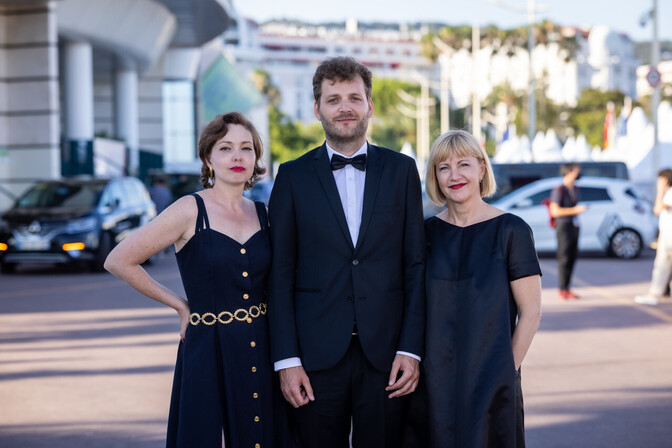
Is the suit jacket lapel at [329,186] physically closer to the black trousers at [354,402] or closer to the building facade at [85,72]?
the black trousers at [354,402]

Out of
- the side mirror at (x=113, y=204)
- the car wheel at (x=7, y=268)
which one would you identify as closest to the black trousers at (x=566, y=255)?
the side mirror at (x=113, y=204)

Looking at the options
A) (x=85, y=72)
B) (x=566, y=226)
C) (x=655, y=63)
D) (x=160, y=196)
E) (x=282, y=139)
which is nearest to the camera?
(x=566, y=226)

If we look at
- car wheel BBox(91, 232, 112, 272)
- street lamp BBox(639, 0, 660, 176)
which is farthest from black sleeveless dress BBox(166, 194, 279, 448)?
street lamp BBox(639, 0, 660, 176)

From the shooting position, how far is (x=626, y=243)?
19578mm

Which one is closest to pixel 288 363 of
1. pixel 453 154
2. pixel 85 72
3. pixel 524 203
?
pixel 453 154

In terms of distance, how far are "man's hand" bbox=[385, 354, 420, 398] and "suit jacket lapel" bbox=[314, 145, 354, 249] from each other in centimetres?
53

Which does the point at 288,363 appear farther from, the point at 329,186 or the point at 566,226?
the point at 566,226

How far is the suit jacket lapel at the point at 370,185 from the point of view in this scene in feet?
13.0

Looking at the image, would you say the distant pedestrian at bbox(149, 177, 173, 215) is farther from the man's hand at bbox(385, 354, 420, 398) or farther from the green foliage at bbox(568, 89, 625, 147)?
the green foliage at bbox(568, 89, 625, 147)

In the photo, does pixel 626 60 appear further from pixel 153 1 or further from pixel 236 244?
pixel 236 244

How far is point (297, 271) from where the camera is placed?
4039 millimetres

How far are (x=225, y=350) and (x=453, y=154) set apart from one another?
1340 mm

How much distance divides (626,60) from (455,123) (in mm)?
73154

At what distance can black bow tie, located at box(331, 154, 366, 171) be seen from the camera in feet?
13.3
